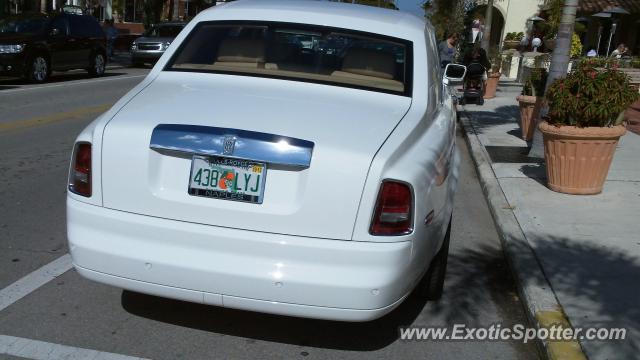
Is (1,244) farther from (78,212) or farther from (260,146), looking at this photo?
(260,146)

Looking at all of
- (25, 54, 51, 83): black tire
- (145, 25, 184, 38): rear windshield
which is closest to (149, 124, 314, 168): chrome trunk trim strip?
(25, 54, 51, 83): black tire

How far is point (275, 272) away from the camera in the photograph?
3.28 m

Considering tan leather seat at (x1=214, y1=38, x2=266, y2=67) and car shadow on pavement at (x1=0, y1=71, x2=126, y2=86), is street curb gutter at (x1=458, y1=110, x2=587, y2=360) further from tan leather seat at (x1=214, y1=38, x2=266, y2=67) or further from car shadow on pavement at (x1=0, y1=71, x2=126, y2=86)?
car shadow on pavement at (x1=0, y1=71, x2=126, y2=86)

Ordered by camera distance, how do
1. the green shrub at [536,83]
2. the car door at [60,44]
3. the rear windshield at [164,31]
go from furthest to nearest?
the rear windshield at [164,31], the car door at [60,44], the green shrub at [536,83]

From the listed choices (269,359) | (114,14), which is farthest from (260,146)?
(114,14)

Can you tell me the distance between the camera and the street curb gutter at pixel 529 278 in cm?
389

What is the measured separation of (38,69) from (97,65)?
10.4ft

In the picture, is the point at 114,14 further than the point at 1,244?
Yes

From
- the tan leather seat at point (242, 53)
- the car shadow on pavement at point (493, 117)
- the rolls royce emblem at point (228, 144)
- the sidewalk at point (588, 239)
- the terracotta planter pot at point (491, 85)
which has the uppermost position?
the tan leather seat at point (242, 53)

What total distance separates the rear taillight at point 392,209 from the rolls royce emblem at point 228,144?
2.41 ft

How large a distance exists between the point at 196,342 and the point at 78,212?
0.98 meters

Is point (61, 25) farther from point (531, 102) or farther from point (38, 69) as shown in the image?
point (531, 102)

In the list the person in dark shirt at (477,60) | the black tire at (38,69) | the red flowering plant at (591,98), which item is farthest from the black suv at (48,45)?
the red flowering plant at (591,98)

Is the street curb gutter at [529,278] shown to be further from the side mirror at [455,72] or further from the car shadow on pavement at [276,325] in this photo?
the side mirror at [455,72]
